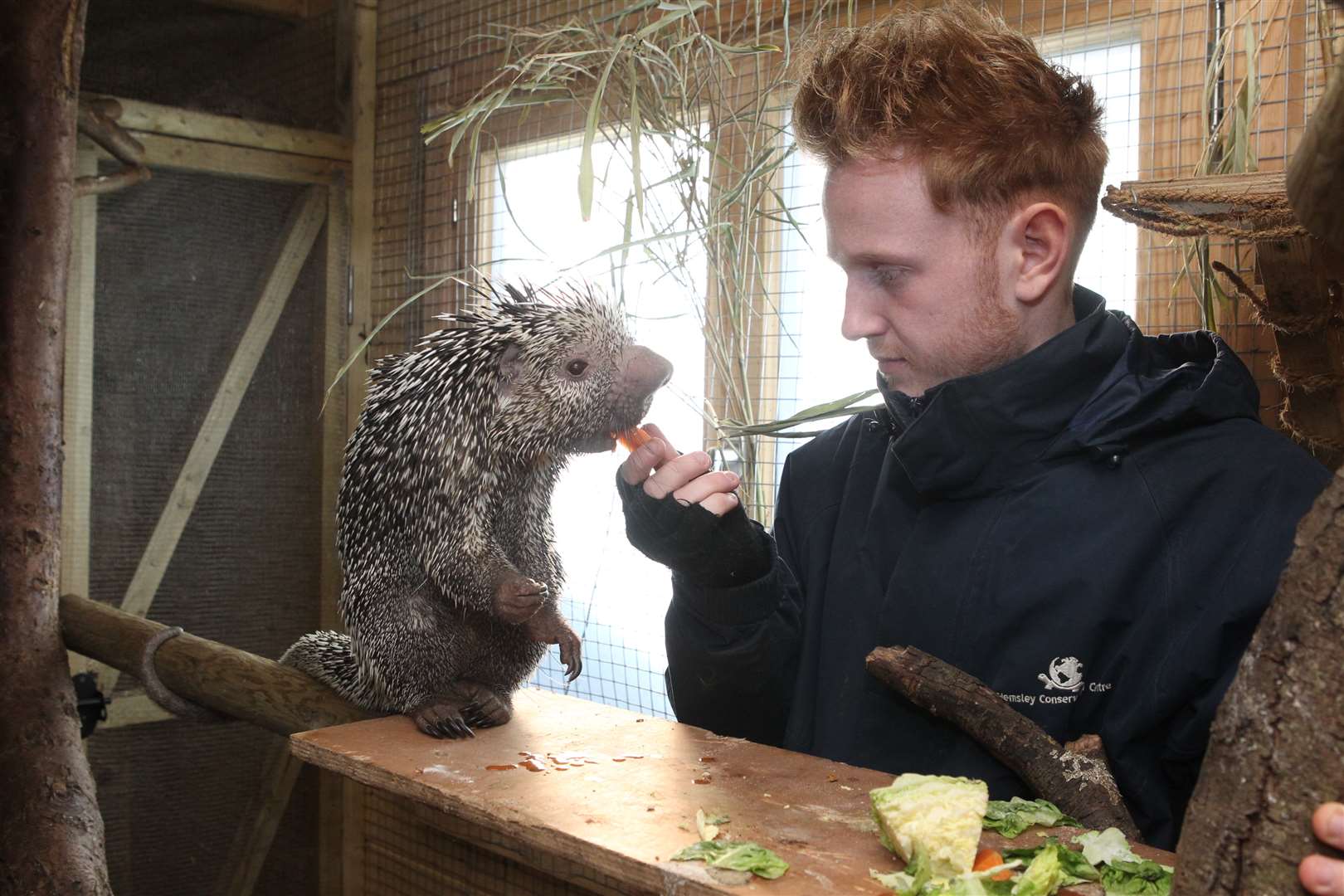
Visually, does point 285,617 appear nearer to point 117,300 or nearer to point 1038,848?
point 117,300

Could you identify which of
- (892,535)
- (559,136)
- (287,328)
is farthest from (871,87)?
(287,328)

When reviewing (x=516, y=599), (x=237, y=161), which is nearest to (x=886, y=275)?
(x=516, y=599)

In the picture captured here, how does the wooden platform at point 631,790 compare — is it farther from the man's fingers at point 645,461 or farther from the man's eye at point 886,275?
the man's eye at point 886,275

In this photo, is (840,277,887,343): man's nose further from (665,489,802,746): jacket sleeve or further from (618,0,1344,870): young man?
(665,489,802,746): jacket sleeve

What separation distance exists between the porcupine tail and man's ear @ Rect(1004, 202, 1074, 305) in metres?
0.94

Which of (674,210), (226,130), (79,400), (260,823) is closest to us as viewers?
(674,210)

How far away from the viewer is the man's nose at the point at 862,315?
3.89 ft

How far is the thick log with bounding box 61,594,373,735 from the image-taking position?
1646 millimetres

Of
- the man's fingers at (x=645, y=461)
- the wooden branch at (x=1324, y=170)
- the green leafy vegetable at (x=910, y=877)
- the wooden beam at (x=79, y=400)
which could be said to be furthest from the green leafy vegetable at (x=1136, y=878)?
the wooden beam at (x=79, y=400)

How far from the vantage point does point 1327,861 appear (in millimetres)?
578

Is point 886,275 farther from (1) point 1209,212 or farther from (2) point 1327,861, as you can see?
(2) point 1327,861

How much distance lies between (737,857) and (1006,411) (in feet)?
1.87

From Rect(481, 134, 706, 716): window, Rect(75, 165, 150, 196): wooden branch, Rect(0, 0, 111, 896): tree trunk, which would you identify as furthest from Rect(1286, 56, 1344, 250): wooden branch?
Rect(75, 165, 150, 196): wooden branch

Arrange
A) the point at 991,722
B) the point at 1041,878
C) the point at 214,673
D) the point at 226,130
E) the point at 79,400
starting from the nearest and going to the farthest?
the point at 1041,878, the point at 991,722, the point at 214,673, the point at 79,400, the point at 226,130
